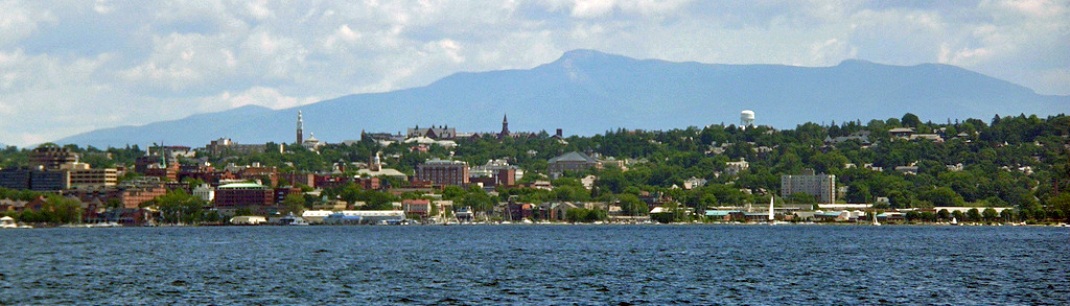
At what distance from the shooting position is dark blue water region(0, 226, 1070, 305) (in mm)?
52281

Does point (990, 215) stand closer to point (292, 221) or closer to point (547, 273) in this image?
point (292, 221)

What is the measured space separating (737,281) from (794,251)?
26.2m

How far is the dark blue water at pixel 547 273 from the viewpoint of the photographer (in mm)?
52281

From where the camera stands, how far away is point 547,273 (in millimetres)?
64562

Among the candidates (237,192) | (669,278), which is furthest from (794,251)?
(237,192)

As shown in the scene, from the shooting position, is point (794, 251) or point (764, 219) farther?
point (764, 219)

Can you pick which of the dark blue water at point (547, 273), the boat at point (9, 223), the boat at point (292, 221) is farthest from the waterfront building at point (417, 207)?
the dark blue water at point (547, 273)

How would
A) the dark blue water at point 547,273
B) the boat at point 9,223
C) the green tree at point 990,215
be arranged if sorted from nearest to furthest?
the dark blue water at point 547,273, the green tree at point 990,215, the boat at point 9,223

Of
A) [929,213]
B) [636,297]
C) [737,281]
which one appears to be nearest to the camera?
[636,297]

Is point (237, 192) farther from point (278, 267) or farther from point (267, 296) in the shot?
point (267, 296)

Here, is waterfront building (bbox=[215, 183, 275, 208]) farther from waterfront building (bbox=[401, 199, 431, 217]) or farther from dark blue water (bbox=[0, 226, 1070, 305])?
dark blue water (bbox=[0, 226, 1070, 305])

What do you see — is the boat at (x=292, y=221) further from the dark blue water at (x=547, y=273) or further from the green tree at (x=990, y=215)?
the dark blue water at (x=547, y=273)

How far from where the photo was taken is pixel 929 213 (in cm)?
17175

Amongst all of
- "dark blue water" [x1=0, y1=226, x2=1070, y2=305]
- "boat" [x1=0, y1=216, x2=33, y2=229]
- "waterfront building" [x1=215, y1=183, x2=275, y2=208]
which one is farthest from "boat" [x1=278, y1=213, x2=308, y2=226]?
"dark blue water" [x1=0, y1=226, x2=1070, y2=305]
